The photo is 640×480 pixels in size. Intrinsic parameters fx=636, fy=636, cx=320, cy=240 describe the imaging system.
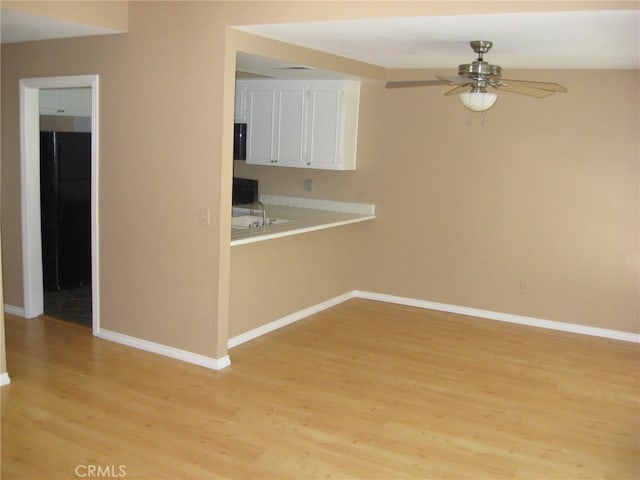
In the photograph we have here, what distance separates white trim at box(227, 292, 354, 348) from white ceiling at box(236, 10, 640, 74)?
2.30 metres

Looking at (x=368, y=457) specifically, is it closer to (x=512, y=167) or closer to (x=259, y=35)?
(x=259, y=35)

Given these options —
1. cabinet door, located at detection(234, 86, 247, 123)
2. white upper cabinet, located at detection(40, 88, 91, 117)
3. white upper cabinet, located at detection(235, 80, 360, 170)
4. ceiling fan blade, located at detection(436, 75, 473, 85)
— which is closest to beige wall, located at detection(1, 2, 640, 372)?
white upper cabinet, located at detection(235, 80, 360, 170)

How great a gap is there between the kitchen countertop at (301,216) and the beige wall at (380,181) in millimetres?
137

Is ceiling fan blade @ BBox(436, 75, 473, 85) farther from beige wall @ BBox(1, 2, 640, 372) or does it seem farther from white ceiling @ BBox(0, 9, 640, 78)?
beige wall @ BBox(1, 2, 640, 372)

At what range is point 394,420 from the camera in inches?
150

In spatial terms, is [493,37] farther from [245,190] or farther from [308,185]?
[245,190]

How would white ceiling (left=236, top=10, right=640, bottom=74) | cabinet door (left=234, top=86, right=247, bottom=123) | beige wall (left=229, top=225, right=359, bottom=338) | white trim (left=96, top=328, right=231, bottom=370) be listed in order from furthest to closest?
cabinet door (left=234, top=86, right=247, bottom=123)
beige wall (left=229, top=225, right=359, bottom=338)
white trim (left=96, top=328, right=231, bottom=370)
white ceiling (left=236, top=10, right=640, bottom=74)

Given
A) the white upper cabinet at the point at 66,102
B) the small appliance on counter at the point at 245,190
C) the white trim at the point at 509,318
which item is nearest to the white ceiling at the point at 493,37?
the small appliance on counter at the point at 245,190

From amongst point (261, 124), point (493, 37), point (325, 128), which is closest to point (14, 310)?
point (261, 124)

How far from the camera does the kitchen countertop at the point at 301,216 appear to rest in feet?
16.0

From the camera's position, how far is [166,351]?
15.5 feet

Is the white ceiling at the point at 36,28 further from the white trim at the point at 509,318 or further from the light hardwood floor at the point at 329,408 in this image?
the white trim at the point at 509,318

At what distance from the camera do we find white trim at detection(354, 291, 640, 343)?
5656 millimetres

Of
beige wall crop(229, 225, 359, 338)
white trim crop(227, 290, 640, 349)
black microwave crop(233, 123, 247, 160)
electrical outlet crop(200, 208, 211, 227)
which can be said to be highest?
black microwave crop(233, 123, 247, 160)
